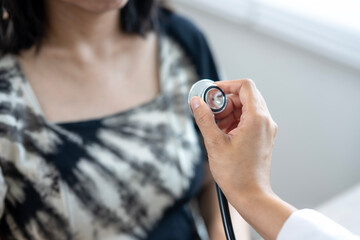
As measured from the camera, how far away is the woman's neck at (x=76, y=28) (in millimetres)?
912

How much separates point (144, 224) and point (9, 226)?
A: 249 mm

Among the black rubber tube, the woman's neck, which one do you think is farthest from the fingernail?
the woman's neck

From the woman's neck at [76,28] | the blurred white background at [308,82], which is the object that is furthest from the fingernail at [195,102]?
the blurred white background at [308,82]

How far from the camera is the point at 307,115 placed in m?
1.41

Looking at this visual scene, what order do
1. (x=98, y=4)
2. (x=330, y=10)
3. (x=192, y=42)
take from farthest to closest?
1. (x=330, y=10)
2. (x=192, y=42)
3. (x=98, y=4)

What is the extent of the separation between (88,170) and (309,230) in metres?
0.48

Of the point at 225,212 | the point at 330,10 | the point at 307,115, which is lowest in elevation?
the point at 307,115

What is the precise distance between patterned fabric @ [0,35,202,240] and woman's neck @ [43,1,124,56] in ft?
0.36

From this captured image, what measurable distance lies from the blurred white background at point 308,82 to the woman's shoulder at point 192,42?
327 mm

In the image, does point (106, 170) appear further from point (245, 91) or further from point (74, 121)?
point (245, 91)

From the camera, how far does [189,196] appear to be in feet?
3.14

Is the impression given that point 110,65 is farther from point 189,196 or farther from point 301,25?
point 301,25

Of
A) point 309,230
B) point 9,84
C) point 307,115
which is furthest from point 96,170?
point 307,115

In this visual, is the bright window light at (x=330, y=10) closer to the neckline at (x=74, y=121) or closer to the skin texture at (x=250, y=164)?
the neckline at (x=74, y=121)
